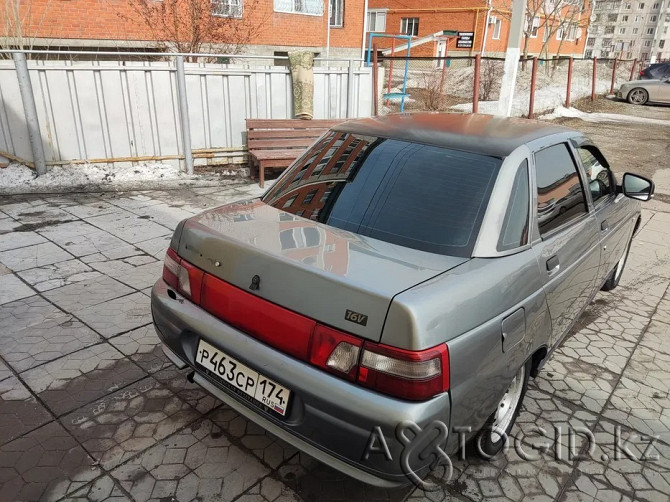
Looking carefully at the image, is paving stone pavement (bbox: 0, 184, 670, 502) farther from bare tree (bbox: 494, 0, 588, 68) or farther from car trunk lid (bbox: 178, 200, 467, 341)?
bare tree (bbox: 494, 0, 588, 68)

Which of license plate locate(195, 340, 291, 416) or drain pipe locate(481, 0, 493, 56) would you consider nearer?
license plate locate(195, 340, 291, 416)

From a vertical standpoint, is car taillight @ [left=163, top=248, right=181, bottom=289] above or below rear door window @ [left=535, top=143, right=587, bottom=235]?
below

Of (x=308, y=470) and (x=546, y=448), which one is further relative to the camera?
(x=546, y=448)

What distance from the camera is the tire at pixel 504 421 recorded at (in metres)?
2.48

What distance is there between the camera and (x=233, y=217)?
2.62m

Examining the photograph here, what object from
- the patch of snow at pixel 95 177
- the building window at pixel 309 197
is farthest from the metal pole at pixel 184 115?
the building window at pixel 309 197

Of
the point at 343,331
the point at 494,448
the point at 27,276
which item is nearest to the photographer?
the point at 343,331

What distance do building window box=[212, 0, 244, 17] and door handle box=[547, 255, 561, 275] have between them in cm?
1116

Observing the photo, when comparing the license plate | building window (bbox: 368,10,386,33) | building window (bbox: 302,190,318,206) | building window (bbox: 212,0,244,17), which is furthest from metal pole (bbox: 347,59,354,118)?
building window (bbox: 368,10,386,33)

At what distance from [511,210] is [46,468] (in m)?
2.53

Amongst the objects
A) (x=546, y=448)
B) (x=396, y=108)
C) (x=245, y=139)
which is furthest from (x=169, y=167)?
(x=396, y=108)

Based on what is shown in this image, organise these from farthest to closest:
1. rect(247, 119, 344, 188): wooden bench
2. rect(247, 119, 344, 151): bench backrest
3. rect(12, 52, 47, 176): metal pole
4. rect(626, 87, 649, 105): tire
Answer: rect(626, 87, 649, 105): tire, rect(247, 119, 344, 151): bench backrest, rect(247, 119, 344, 188): wooden bench, rect(12, 52, 47, 176): metal pole

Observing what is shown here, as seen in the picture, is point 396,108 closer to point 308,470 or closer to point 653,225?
point 653,225

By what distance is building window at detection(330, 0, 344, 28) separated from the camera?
19.0m
